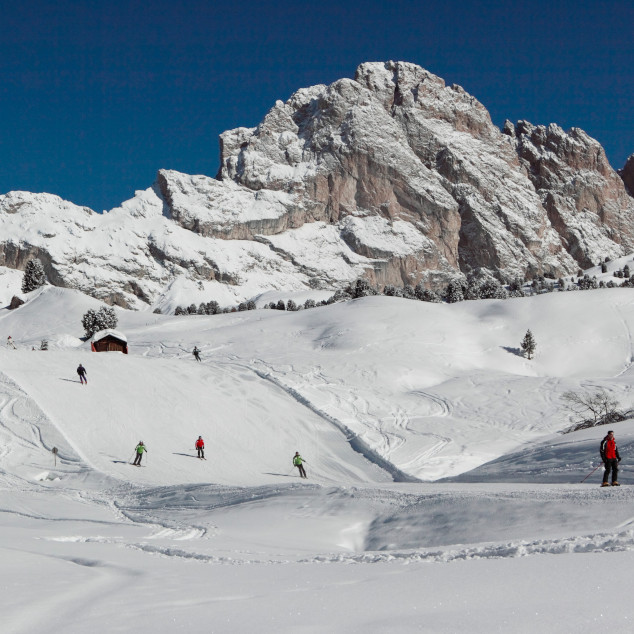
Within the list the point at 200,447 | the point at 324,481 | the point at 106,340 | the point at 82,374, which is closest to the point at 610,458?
the point at 324,481

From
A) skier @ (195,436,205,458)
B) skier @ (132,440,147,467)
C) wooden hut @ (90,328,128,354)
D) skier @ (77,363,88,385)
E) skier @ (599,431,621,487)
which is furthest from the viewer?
wooden hut @ (90,328,128,354)

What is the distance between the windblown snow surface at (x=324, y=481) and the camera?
646 centimetres

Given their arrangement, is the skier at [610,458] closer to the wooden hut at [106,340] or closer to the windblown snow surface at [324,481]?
the windblown snow surface at [324,481]

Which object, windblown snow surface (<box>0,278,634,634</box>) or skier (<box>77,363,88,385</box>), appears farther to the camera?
skier (<box>77,363,88,385</box>)

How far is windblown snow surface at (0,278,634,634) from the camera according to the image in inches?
254

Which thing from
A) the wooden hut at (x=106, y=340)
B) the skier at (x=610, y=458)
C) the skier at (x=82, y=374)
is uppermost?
the wooden hut at (x=106, y=340)

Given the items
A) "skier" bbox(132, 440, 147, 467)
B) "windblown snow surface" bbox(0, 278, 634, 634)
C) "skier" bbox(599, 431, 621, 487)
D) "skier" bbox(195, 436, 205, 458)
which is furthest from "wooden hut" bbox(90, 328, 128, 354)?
"skier" bbox(599, 431, 621, 487)

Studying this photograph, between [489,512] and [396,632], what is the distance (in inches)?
303

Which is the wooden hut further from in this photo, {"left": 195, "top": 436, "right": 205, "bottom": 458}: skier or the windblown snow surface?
{"left": 195, "top": 436, "right": 205, "bottom": 458}: skier

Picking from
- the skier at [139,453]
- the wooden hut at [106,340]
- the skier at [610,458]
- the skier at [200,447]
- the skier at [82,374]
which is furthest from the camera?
the wooden hut at [106,340]

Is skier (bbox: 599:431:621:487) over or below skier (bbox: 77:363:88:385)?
below

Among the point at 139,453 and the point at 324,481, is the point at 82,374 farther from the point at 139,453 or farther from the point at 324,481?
the point at 324,481

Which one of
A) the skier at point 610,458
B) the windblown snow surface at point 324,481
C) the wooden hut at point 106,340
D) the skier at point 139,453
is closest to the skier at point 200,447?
the windblown snow surface at point 324,481

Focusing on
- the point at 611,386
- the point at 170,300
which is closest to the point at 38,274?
the point at 170,300
